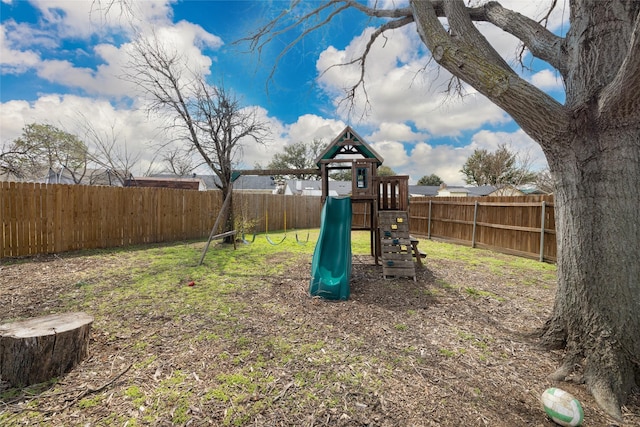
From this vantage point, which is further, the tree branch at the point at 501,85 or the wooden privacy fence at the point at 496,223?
the wooden privacy fence at the point at 496,223

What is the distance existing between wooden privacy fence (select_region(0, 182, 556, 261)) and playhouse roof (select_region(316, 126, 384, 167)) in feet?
16.5

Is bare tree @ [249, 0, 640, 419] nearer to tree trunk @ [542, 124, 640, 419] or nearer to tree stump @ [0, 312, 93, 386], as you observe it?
tree trunk @ [542, 124, 640, 419]

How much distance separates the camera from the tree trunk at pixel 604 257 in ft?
6.91

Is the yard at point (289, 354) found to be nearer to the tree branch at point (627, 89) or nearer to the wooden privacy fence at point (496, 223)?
the tree branch at point (627, 89)

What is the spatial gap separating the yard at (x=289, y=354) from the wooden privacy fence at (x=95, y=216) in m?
2.09

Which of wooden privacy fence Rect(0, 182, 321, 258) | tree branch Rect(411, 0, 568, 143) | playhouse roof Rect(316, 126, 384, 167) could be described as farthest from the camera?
playhouse roof Rect(316, 126, 384, 167)

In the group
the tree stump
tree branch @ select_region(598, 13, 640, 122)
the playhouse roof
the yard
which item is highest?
the playhouse roof

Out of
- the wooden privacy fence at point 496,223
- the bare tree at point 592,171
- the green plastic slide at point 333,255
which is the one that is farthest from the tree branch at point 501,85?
the wooden privacy fence at point 496,223

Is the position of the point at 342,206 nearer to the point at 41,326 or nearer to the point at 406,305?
the point at 406,305

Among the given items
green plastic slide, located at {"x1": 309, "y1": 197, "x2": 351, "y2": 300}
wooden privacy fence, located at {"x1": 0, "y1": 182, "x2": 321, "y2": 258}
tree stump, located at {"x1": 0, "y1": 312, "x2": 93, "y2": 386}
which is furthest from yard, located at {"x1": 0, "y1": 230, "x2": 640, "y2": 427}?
wooden privacy fence, located at {"x1": 0, "y1": 182, "x2": 321, "y2": 258}

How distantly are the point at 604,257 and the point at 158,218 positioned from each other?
36.5ft

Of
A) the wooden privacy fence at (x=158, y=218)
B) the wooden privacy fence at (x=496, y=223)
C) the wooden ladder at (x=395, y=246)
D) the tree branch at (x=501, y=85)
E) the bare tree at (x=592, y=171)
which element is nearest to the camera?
the bare tree at (x=592, y=171)

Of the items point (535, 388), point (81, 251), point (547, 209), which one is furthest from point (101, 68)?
point (547, 209)

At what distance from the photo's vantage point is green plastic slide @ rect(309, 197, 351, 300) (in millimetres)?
4328
